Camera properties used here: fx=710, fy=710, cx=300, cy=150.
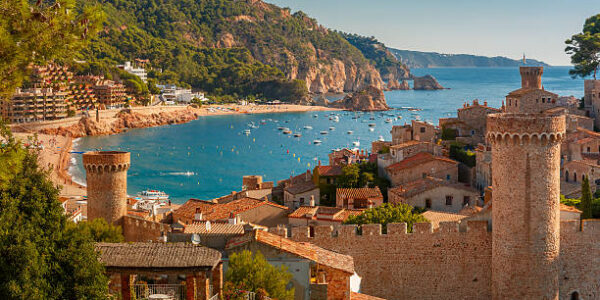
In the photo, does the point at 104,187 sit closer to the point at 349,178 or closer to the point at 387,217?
the point at 387,217

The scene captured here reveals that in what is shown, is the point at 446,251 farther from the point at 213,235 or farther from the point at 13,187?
the point at 13,187

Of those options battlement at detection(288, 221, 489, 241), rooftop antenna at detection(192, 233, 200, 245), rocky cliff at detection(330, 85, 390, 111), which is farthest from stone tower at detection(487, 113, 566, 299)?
rocky cliff at detection(330, 85, 390, 111)

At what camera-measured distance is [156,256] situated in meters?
10.0

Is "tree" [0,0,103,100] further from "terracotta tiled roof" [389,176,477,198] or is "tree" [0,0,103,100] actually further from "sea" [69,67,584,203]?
"sea" [69,67,584,203]

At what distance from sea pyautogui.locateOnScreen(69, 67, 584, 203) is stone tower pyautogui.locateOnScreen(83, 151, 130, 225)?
33571 mm

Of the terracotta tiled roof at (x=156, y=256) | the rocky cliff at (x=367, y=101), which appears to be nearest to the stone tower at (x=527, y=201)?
the terracotta tiled roof at (x=156, y=256)

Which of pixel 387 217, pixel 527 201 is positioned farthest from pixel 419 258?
pixel 527 201

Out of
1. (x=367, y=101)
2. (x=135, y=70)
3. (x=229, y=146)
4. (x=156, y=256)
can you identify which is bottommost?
(x=229, y=146)

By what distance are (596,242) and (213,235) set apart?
8667mm

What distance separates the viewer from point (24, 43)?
8672 millimetres

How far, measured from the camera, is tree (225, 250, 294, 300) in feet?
35.1

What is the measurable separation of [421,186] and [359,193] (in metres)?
2.31

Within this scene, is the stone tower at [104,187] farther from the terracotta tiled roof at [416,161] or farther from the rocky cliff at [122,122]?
the rocky cliff at [122,122]

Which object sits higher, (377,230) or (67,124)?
(377,230)
